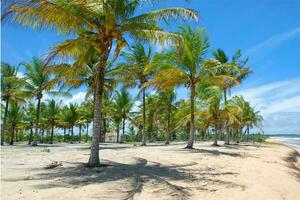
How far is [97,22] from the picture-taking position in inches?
472

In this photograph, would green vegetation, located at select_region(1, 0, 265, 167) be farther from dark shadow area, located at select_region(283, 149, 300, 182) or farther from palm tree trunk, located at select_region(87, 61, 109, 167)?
dark shadow area, located at select_region(283, 149, 300, 182)

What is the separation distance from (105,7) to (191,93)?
1188 centimetres

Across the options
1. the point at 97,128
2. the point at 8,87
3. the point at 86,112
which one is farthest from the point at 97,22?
the point at 86,112

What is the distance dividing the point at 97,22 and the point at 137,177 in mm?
5474

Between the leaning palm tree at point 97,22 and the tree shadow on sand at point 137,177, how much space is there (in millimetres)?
1103

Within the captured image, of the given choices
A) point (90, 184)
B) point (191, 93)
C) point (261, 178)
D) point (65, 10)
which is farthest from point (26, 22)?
point (191, 93)

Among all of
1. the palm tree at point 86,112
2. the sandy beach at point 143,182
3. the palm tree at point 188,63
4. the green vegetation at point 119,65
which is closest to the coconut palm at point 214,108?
the green vegetation at point 119,65

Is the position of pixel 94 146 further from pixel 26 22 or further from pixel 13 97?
pixel 13 97

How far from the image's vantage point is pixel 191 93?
22.2 m

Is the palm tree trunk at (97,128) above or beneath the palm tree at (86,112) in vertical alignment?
beneath

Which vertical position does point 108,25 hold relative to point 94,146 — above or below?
above

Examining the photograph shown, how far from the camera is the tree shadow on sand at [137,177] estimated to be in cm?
872

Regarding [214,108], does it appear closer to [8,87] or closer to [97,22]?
[97,22]

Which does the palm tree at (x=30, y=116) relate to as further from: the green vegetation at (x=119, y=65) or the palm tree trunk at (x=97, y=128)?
the palm tree trunk at (x=97, y=128)
